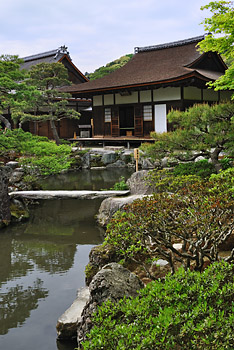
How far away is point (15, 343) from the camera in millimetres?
5090

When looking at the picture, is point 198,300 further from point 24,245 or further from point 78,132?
point 78,132

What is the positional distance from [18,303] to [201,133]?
6.80m

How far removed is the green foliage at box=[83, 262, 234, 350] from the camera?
2467 mm

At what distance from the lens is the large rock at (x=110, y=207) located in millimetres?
9883

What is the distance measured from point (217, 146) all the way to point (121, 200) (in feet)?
10.5

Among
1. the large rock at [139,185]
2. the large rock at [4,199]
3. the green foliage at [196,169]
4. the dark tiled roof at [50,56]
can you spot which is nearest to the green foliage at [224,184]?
the green foliage at [196,169]

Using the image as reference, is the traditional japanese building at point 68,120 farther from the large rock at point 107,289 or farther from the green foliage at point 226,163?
the large rock at point 107,289

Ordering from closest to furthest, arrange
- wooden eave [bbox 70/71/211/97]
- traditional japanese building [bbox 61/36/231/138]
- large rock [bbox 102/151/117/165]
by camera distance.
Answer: wooden eave [bbox 70/71/211/97], traditional japanese building [bbox 61/36/231/138], large rock [bbox 102/151/117/165]

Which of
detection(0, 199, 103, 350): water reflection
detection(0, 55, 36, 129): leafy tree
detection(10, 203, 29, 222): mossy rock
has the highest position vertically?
detection(0, 55, 36, 129): leafy tree

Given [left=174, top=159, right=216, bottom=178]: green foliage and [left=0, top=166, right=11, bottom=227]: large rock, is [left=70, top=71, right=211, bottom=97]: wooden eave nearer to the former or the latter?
[left=174, top=159, right=216, bottom=178]: green foliage

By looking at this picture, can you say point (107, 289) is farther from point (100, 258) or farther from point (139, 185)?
point (139, 185)

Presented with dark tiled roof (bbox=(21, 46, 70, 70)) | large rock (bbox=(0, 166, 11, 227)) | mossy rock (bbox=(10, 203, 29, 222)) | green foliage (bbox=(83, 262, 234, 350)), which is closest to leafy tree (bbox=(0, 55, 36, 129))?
large rock (bbox=(0, 166, 11, 227))

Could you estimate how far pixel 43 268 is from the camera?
7.54 meters

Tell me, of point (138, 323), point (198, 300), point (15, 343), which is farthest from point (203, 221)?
point (15, 343)
